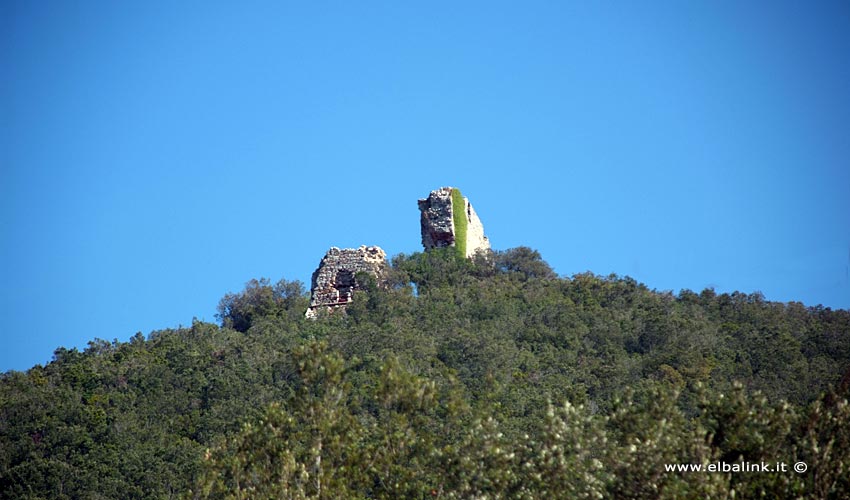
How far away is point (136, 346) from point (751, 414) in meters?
29.6

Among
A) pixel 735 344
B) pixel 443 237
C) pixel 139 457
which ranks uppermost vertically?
pixel 443 237

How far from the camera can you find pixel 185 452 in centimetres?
3669

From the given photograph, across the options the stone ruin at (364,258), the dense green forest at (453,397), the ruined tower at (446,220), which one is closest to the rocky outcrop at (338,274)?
the stone ruin at (364,258)

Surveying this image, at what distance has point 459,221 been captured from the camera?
5156cm

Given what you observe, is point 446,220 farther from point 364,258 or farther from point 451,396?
point 451,396

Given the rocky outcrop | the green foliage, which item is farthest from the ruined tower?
the rocky outcrop

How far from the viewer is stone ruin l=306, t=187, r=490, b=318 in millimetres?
49156

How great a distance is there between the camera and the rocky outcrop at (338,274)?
161 feet

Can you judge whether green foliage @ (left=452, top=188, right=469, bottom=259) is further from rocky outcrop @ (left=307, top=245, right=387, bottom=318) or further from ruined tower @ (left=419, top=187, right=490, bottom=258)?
rocky outcrop @ (left=307, top=245, right=387, bottom=318)

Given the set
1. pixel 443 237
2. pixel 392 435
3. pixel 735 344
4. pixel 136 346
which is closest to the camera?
pixel 392 435

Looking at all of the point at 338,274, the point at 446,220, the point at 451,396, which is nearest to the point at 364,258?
the point at 338,274

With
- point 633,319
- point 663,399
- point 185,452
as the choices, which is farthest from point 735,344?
point 663,399

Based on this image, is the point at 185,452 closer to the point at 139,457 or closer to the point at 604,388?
the point at 139,457

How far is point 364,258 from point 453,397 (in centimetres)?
2645
